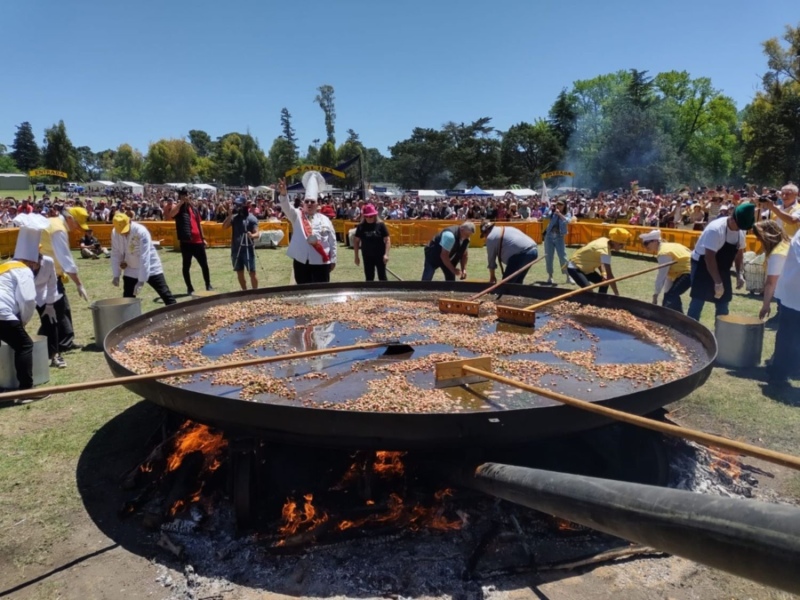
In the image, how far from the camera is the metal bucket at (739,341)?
6336 mm

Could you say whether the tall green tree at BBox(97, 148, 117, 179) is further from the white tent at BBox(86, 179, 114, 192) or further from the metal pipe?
the metal pipe

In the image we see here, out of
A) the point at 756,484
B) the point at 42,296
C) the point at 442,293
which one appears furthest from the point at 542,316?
the point at 42,296

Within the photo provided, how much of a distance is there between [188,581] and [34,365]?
4.08m

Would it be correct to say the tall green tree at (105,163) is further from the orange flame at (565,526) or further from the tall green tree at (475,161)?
the orange flame at (565,526)

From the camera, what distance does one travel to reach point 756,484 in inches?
158

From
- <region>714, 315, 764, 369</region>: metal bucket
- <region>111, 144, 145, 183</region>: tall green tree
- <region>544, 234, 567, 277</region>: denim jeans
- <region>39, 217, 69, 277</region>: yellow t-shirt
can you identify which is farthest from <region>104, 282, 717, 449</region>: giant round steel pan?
<region>111, 144, 145, 183</region>: tall green tree

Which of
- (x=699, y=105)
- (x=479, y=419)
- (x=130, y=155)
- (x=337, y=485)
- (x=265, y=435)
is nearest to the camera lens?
(x=479, y=419)

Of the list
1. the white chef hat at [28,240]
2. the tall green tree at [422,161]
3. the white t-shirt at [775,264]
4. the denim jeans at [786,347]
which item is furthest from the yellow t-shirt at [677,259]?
the tall green tree at [422,161]

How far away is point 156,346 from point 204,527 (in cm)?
180

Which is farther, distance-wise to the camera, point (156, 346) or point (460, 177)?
point (460, 177)

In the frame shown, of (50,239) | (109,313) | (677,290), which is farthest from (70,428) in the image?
(677,290)

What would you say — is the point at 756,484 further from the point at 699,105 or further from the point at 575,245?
the point at 699,105

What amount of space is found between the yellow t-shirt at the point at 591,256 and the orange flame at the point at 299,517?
6.08 m

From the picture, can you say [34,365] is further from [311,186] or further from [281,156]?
[281,156]
